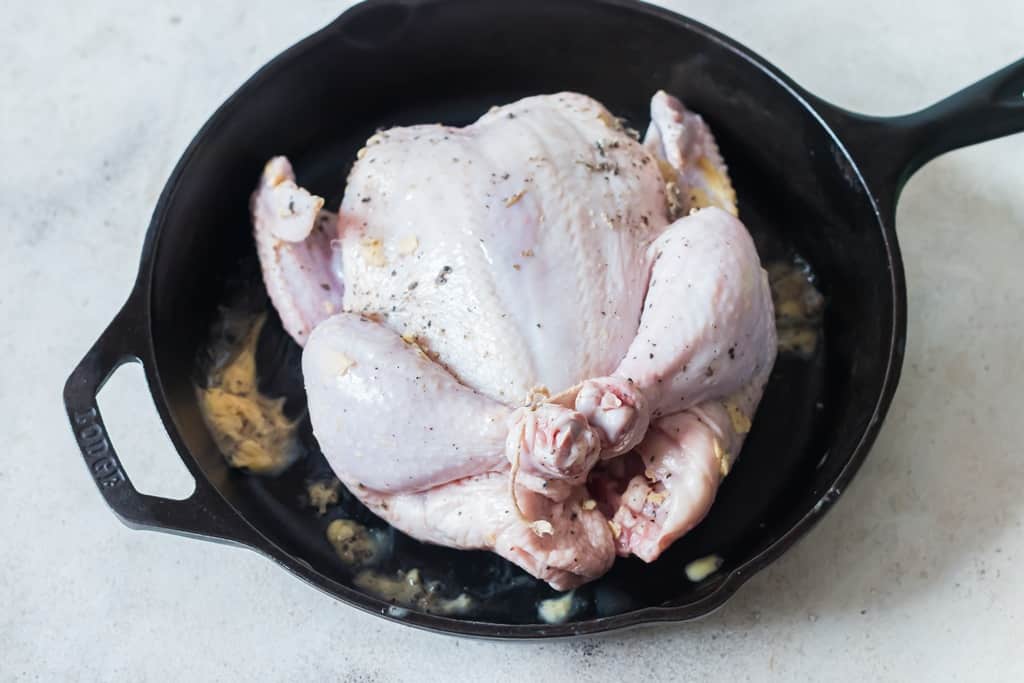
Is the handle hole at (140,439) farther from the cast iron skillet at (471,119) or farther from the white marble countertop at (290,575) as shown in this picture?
the cast iron skillet at (471,119)

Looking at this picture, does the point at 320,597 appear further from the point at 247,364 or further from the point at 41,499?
the point at 41,499

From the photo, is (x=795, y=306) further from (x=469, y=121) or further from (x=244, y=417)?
(x=244, y=417)

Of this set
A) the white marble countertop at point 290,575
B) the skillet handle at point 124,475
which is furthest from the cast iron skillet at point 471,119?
the white marble countertop at point 290,575

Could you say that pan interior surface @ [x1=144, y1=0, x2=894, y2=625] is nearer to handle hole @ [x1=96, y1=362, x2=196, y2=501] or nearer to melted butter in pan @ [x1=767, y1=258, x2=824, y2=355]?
melted butter in pan @ [x1=767, y1=258, x2=824, y2=355]

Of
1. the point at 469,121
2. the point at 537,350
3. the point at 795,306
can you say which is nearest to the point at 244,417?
the point at 537,350

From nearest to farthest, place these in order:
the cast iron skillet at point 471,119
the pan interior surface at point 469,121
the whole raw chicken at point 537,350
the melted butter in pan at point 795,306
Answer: the whole raw chicken at point 537,350 < the cast iron skillet at point 471,119 < the pan interior surface at point 469,121 < the melted butter in pan at point 795,306

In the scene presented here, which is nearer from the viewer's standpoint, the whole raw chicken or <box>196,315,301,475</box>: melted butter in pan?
the whole raw chicken

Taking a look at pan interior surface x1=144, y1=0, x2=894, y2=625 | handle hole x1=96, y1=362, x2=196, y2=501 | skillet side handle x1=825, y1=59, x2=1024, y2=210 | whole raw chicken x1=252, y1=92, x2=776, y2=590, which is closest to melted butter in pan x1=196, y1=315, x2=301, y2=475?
pan interior surface x1=144, y1=0, x2=894, y2=625
